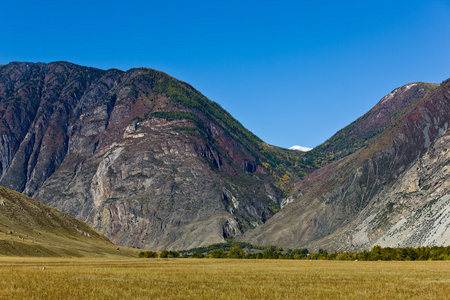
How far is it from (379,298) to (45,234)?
169592 millimetres

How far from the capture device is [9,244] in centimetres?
13175

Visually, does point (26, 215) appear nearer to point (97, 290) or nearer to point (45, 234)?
point (45, 234)

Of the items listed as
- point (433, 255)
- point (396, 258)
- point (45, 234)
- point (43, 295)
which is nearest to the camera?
point (43, 295)

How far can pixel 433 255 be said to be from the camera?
525ft

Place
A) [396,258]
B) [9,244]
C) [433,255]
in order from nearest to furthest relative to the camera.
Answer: [9,244] < [433,255] < [396,258]

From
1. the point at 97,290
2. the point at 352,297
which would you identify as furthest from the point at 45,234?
the point at 352,297

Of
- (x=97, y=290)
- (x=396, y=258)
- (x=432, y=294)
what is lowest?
(x=396, y=258)

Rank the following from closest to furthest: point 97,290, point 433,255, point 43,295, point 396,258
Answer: point 43,295
point 97,290
point 433,255
point 396,258

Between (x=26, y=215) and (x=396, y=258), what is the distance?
153 m

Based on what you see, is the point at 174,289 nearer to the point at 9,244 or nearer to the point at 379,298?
the point at 379,298

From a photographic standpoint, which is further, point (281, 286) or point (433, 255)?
point (433, 255)

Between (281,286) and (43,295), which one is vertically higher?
(43,295)

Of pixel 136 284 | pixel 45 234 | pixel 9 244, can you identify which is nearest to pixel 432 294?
pixel 136 284

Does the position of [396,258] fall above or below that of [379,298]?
below
